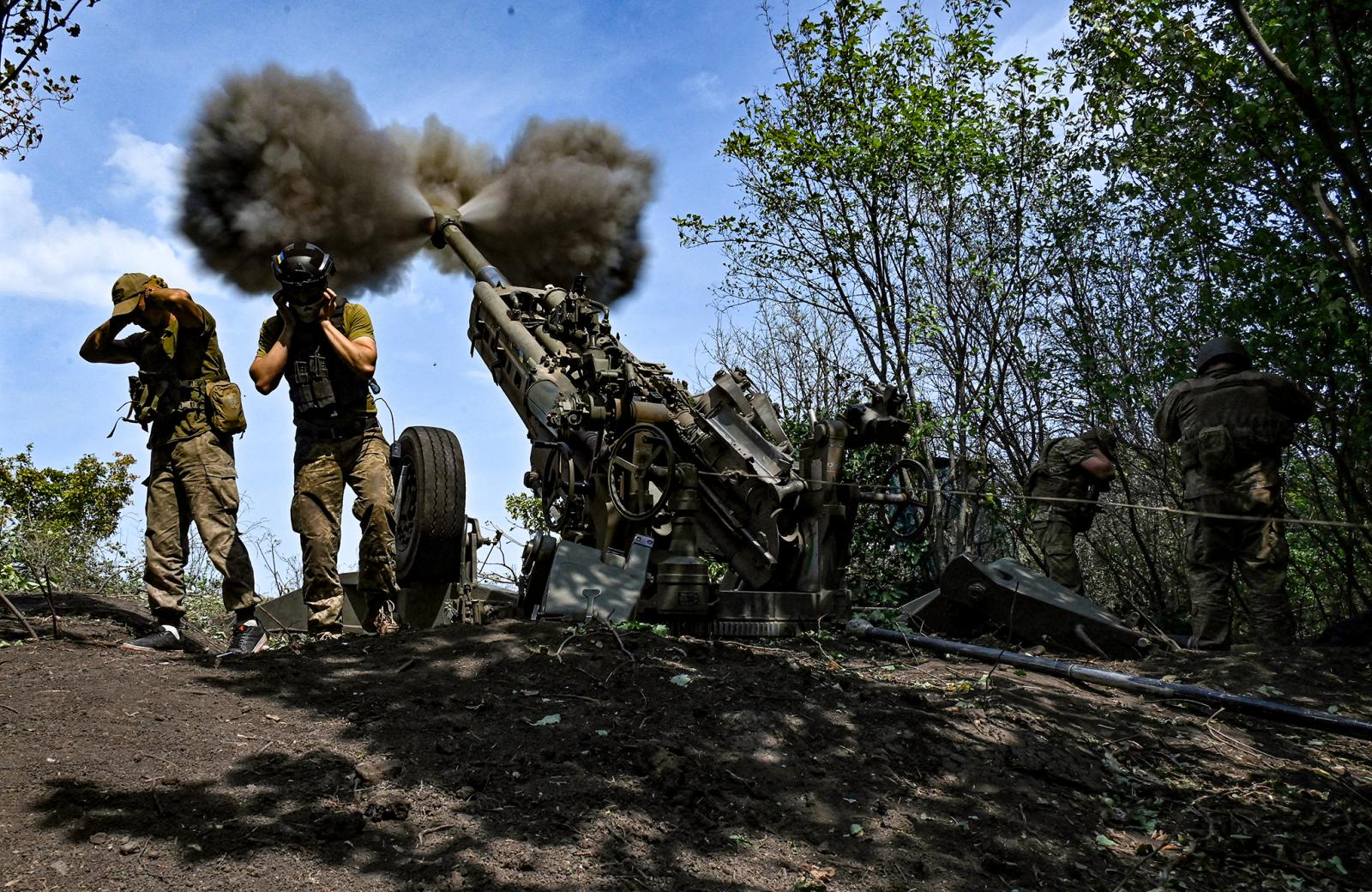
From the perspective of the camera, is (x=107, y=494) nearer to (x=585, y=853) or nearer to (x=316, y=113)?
(x=316, y=113)

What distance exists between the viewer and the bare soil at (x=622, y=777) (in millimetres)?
3057

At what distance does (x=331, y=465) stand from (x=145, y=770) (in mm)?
2677

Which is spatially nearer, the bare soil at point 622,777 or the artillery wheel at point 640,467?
the bare soil at point 622,777

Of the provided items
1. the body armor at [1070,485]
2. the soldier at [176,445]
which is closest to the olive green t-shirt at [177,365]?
the soldier at [176,445]

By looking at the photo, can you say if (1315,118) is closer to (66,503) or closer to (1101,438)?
(1101,438)

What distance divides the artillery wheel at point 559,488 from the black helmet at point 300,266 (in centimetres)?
219

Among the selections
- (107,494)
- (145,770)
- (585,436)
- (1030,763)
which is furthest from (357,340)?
(107,494)

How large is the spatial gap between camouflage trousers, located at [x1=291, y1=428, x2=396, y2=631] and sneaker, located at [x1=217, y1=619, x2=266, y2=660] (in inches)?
10.6

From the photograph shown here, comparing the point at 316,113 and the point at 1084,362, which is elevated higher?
the point at 316,113

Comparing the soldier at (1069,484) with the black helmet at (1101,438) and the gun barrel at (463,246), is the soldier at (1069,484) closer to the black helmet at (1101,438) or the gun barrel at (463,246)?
the black helmet at (1101,438)

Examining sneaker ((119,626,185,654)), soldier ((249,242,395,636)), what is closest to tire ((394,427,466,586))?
soldier ((249,242,395,636))

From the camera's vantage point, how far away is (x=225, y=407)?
19.1ft

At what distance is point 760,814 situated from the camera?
349cm

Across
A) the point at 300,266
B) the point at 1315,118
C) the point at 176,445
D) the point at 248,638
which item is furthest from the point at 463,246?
the point at 1315,118
